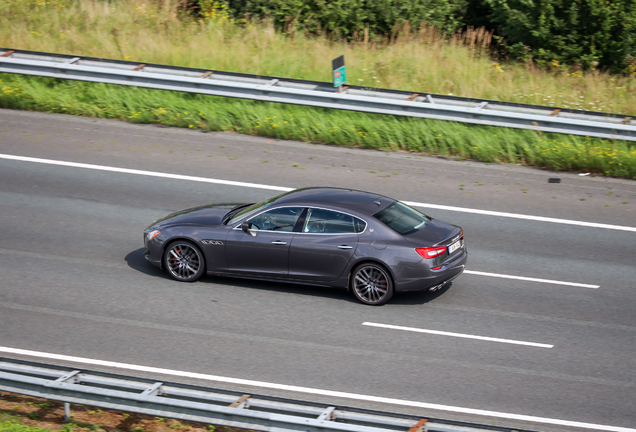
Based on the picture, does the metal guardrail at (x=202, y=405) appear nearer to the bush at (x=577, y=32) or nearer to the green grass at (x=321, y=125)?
the green grass at (x=321, y=125)

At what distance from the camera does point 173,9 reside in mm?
22984

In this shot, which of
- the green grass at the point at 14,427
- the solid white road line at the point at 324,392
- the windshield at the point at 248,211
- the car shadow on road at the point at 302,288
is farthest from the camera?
the windshield at the point at 248,211

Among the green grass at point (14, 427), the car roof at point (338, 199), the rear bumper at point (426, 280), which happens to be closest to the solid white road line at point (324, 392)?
the green grass at point (14, 427)

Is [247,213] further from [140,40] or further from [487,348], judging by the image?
[140,40]

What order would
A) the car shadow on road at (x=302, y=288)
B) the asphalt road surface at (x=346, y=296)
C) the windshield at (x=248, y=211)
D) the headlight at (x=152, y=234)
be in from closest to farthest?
the asphalt road surface at (x=346, y=296) → the car shadow on road at (x=302, y=288) → the windshield at (x=248, y=211) → the headlight at (x=152, y=234)

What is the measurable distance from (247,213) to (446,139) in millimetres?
7016

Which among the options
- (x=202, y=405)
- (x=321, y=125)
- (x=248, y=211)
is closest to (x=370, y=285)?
(x=248, y=211)

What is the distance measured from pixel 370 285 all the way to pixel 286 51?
11.9m

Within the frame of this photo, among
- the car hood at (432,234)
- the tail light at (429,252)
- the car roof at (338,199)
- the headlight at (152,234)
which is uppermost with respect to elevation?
the car roof at (338,199)

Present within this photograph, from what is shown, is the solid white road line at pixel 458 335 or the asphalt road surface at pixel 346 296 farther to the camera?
the solid white road line at pixel 458 335

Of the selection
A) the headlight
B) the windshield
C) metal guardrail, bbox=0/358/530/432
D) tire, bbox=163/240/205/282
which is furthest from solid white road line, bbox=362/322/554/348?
the headlight

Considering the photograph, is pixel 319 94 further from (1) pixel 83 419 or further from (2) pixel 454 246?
(1) pixel 83 419

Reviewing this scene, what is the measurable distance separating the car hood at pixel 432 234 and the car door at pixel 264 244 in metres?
1.69

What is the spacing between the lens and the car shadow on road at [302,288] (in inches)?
404
